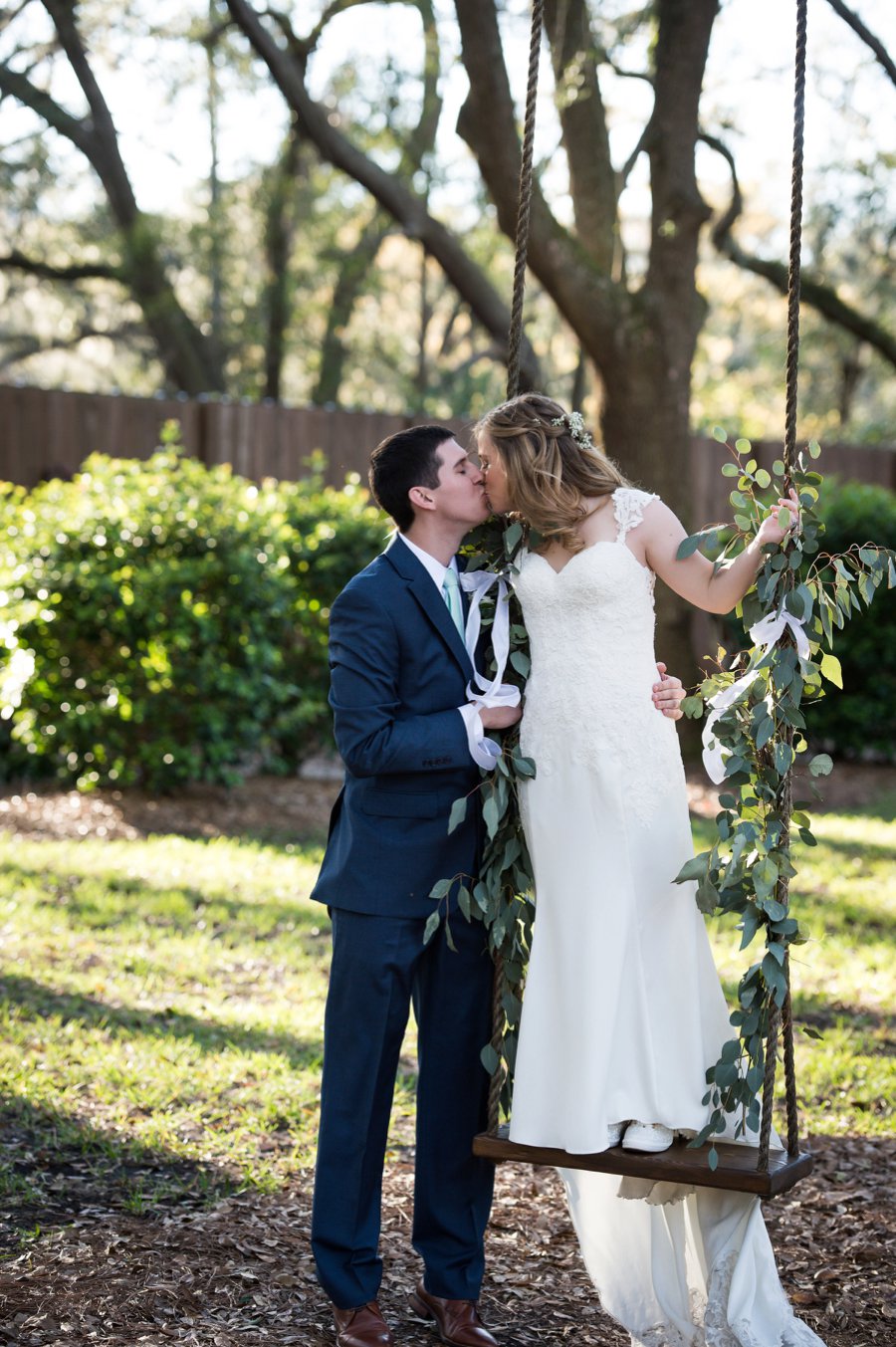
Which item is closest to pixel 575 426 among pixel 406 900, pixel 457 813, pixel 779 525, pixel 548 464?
pixel 548 464

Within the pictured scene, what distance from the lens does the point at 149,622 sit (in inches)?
327

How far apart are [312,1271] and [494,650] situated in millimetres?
1606

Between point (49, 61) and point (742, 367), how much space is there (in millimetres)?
16739

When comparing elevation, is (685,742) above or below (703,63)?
below

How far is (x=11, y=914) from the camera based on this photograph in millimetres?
6535

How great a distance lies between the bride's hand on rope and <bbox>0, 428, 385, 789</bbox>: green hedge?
18.9ft

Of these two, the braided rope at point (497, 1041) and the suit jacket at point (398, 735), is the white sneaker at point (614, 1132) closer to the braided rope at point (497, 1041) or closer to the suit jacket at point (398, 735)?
the braided rope at point (497, 1041)

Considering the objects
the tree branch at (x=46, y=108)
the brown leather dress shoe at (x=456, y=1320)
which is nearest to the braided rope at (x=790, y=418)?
the brown leather dress shoe at (x=456, y=1320)

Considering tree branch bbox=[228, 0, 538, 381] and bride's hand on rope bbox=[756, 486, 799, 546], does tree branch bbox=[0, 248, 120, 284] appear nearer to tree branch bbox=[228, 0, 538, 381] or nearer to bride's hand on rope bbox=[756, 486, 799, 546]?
tree branch bbox=[228, 0, 538, 381]

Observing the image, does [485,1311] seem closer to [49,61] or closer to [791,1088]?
[791,1088]

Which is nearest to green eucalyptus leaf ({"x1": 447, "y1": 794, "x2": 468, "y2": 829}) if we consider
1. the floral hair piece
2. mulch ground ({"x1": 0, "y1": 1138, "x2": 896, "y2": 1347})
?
the floral hair piece

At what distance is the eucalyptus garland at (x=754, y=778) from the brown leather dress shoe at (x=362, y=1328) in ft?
1.95

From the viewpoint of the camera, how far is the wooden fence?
11.7 meters

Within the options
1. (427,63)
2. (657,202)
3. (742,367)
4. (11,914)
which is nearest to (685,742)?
(657,202)
